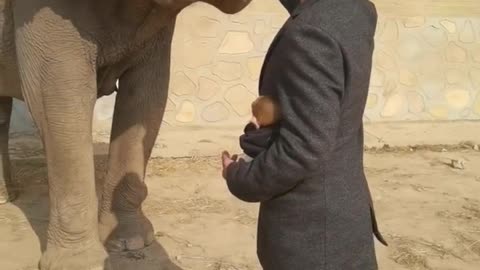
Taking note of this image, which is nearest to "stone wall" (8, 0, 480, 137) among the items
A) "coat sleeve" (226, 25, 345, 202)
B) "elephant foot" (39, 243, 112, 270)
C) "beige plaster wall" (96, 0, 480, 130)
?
"beige plaster wall" (96, 0, 480, 130)

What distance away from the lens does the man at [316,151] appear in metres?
1.45

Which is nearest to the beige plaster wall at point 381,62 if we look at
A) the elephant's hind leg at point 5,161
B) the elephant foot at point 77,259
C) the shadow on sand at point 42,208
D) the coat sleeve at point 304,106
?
A: the shadow on sand at point 42,208

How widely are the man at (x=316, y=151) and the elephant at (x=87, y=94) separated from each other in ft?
2.88

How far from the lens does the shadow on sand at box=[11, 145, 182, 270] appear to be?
2.78 meters

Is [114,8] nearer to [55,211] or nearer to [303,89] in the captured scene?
[55,211]

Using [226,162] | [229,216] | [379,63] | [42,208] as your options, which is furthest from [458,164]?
[226,162]

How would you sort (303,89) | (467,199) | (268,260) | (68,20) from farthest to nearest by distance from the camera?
(467,199)
(68,20)
(268,260)
(303,89)

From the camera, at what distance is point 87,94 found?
2408 millimetres

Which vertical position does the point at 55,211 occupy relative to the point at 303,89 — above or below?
below

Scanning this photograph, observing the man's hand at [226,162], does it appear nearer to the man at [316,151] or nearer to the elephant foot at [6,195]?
the man at [316,151]

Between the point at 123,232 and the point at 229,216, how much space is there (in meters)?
0.61

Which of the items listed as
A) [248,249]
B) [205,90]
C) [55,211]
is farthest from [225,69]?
[55,211]

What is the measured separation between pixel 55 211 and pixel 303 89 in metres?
1.41

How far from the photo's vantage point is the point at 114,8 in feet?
7.66
